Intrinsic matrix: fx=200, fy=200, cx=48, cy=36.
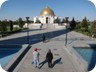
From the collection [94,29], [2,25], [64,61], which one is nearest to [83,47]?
[64,61]

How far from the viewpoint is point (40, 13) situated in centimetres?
7762

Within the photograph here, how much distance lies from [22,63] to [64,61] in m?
2.68

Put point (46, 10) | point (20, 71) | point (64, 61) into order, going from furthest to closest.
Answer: point (46, 10), point (64, 61), point (20, 71)

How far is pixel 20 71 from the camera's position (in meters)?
10.1

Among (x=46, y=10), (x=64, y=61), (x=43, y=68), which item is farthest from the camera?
(x=46, y=10)

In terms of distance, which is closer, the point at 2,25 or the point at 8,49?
the point at 8,49

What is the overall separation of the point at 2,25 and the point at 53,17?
41796 millimetres

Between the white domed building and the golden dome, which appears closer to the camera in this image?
the golden dome

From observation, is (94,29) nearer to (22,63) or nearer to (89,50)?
(89,50)

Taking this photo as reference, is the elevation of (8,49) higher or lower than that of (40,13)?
lower

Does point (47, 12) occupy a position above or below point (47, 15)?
above

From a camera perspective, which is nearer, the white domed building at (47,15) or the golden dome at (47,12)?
the golden dome at (47,12)

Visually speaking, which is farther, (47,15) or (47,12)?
(47,15)

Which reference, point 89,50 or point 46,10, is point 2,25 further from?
point 46,10
